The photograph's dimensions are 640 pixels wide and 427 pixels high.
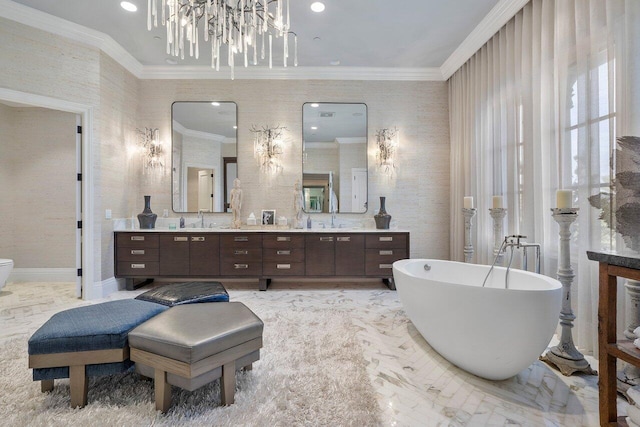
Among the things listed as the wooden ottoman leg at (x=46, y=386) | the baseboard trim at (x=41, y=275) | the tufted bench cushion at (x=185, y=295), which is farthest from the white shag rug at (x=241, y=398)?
the baseboard trim at (x=41, y=275)

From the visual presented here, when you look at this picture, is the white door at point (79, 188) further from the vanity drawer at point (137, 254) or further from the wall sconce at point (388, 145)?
the wall sconce at point (388, 145)

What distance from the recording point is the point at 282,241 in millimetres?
3768

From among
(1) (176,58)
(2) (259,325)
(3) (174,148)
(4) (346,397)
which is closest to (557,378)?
(4) (346,397)

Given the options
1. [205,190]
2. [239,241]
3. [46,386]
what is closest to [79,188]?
[205,190]

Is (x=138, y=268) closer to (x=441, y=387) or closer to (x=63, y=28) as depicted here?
(x=63, y=28)

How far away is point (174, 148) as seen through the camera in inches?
167

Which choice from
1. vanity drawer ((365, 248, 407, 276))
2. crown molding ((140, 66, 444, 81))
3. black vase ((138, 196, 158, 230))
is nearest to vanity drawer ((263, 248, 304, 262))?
vanity drawer ((365, 248, 407, 276))

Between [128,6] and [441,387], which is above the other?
[128,6]

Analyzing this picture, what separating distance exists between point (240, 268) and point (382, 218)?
197cm

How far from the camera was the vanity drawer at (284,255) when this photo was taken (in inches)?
148

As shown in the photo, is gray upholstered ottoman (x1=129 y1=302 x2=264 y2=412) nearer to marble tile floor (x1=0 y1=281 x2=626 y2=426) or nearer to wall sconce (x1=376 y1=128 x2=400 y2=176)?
marble tile floor (x1=0 y1=281 x2=626 y2=426)

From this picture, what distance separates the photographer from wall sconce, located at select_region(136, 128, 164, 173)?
4.20 m

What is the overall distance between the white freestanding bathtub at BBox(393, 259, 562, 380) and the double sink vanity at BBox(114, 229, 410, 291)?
5.24ft

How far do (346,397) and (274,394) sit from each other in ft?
1.31
